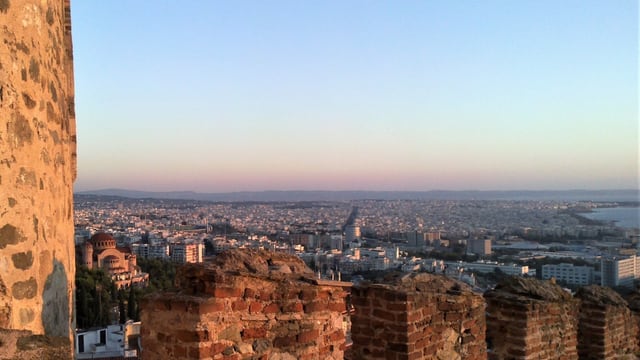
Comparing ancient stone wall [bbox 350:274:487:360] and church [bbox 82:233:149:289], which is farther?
church [bbox 82:233:149:289]

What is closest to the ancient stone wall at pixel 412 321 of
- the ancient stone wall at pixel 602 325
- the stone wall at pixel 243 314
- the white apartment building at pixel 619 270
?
the stone wall at pixel 243 314

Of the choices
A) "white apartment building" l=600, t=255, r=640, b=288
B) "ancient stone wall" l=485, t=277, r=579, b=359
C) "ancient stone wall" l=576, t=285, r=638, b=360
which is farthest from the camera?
"white apartment building" l=600, t=255, r=640, b=288

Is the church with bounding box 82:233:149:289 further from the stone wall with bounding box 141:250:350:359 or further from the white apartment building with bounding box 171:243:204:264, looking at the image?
the stone wall with bounding box 141:250:350:359

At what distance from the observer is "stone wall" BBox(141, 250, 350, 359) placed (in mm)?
2594

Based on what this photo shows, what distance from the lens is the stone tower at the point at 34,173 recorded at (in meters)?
2.38

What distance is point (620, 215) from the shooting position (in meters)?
35.8

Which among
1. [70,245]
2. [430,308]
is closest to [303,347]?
[430,308]

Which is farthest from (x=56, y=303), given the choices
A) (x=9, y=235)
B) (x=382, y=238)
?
(x=382, y=238)

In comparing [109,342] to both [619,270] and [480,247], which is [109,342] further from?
[619,270]

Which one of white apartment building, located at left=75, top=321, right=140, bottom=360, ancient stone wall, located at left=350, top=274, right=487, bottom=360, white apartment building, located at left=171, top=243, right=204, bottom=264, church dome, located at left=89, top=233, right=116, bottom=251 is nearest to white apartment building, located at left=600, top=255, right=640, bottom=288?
ancient stone wall, located at left=350, top=274, right=487, bottom=360

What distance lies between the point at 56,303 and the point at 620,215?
126 ft

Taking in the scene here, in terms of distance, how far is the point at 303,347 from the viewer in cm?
295

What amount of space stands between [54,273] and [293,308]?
1165 mm

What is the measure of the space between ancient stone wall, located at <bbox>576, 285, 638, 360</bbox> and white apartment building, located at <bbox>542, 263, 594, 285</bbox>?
6.01 m
